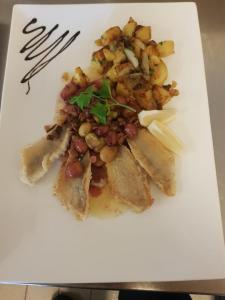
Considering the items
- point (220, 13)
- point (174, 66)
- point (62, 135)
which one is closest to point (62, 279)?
point (62, 135)

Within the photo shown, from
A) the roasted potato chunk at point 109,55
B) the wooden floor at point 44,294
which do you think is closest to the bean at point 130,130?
the roasted potato chunk at point 109,55

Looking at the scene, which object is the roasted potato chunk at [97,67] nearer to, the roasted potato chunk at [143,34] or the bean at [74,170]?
the roasted potato chunk at [143,34]

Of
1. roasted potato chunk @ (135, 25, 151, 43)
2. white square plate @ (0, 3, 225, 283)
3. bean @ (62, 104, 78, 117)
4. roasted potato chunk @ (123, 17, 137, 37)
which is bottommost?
white square plate @ (0, 3, 225, 283)

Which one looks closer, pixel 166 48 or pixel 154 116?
pixel 154 116

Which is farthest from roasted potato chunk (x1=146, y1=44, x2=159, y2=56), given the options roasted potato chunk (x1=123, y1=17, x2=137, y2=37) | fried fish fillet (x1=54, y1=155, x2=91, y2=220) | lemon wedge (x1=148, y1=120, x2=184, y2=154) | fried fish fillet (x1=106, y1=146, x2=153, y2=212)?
fried fish fillet (x1=54, y1=155, x2=91, y2=220)

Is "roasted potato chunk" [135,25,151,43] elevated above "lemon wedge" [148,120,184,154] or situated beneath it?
elevated above

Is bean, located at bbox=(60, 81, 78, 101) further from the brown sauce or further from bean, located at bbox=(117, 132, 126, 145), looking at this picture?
the brown sauce

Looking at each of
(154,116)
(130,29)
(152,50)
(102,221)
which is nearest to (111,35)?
(130,29)

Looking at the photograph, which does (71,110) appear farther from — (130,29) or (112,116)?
(130,29)
